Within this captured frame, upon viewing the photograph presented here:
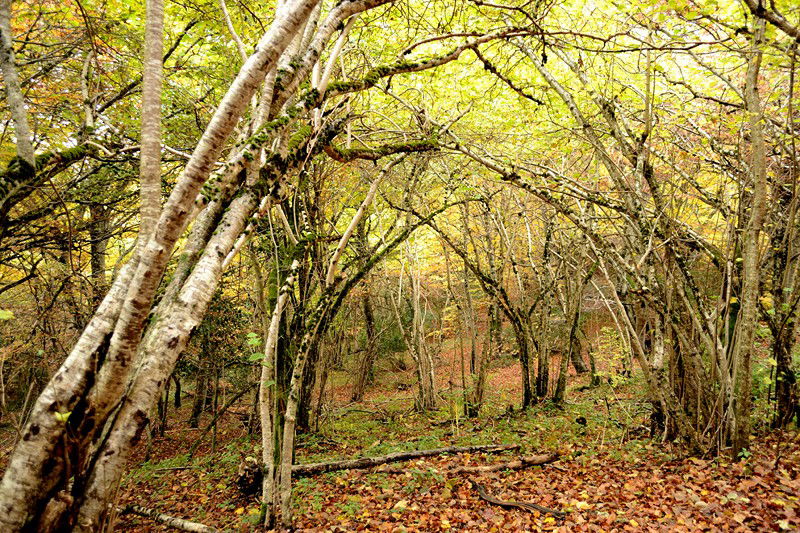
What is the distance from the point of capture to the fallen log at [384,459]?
5938 mm

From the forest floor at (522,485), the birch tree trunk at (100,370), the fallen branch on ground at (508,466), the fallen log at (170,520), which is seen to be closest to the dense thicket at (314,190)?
the birch tree trunk at (100,370)

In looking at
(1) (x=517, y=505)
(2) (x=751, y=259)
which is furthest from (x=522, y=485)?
(2) (x=751, y=259)

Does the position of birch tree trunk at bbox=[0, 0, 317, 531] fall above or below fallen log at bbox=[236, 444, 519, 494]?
above

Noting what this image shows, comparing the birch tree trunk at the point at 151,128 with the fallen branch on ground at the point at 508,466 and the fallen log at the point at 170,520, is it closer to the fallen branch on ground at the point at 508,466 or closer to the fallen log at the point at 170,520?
the fallen log at the point at 170,520

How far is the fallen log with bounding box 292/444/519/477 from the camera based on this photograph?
19.5 feet

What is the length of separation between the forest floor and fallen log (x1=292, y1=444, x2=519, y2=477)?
0.15m

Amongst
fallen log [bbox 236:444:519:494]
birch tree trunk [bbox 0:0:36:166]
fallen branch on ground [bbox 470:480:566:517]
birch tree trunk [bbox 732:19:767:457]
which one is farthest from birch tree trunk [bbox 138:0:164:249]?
birch tree trunk [bbox 732:19:767:457]

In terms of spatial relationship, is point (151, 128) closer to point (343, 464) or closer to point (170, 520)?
point (170, 520)

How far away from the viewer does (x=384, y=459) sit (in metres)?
6.15

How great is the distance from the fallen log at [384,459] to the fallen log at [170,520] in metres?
1.51

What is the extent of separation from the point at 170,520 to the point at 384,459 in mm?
2908

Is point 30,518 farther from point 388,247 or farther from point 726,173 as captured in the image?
point 726,173

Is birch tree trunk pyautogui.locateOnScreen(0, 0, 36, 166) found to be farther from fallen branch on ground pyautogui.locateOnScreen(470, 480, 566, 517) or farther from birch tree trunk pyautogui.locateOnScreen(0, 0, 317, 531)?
fallen branch on ground pyautogui.locateOnScreen(470, 480, 566, 517)

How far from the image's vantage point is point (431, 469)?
5.55 metres
